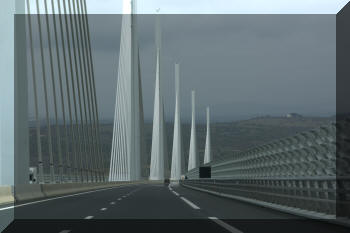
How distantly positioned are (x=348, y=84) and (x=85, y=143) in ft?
120

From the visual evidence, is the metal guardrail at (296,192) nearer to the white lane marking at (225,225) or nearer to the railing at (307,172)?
the railing at (307,172)

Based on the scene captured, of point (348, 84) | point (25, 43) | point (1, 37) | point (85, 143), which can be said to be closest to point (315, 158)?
point (348, 84)

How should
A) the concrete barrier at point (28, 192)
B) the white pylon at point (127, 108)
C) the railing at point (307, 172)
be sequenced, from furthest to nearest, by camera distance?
the white pylon at point (127, 108) < the concrete barrier at point (28, 192) < the railing at point (307, 172)

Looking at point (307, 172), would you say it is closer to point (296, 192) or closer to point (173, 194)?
point (296, 192)

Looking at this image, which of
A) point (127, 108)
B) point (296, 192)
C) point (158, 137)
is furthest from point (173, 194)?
point (158, 137)

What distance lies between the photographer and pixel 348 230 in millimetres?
12977

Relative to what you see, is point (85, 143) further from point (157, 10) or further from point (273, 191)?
point (157, 10)

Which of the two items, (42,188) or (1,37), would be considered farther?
(42,188)

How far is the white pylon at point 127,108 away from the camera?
230ft

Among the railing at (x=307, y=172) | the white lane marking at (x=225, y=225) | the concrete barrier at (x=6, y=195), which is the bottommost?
the concrete barrier at (x=6, y=195)

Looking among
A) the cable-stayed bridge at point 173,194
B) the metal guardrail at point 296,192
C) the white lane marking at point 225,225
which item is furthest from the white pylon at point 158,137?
the white lane marking at point 225,225

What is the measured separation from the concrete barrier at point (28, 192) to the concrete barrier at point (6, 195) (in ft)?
3.66

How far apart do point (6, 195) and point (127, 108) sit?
51.5 metres

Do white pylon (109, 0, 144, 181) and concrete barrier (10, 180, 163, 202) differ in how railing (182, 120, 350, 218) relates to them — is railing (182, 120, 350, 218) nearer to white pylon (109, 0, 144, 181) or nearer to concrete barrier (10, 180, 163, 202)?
concrete barrier (10, 180, 163, 202)
